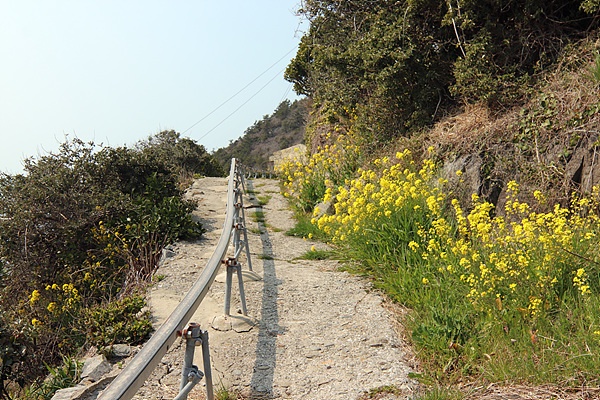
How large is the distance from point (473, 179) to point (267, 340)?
369 centimetres

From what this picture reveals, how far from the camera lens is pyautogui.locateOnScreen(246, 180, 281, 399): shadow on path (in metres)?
3.81

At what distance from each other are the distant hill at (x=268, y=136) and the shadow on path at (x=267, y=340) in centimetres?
2842

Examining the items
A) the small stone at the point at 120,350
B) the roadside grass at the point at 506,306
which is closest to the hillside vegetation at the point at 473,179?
the roadside grass at the point at 506,306

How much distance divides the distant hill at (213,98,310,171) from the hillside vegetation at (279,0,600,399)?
24.4m

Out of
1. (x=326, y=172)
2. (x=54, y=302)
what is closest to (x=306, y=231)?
(x=326, y=172)

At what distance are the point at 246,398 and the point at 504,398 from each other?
1633mm

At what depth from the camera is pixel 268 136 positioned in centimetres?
4028

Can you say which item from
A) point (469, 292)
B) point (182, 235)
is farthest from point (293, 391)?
point (182, 235)

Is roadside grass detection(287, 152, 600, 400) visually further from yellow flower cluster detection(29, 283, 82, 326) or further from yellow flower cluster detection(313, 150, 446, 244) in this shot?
yellow flower cluster detection(29, 283, 82, 326)

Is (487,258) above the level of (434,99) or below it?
below

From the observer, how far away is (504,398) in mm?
3240

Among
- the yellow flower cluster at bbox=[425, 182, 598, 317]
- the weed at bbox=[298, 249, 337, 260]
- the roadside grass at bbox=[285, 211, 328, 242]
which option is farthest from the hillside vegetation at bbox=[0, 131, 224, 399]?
the yellow flower cluster at bbox=[425, 182, 598, 317]

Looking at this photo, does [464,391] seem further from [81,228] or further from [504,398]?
[81,228]

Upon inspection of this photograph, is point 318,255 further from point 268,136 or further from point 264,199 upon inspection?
point 268,136
